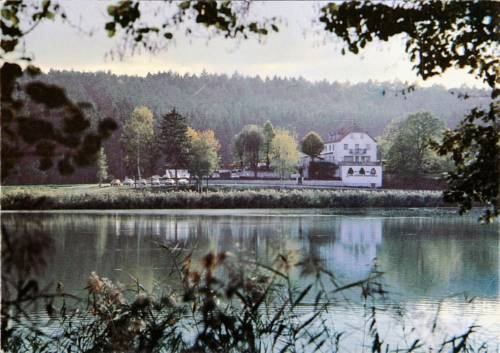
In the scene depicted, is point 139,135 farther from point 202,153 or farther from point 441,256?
point 441,256

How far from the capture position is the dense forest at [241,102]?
2.90 m

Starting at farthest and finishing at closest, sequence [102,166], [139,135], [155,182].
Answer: [155,182] → [139,135] → [102,166]

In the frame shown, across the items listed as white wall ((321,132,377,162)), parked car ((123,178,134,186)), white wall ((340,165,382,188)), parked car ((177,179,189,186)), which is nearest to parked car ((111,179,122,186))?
parked car ((123,178,134,186))

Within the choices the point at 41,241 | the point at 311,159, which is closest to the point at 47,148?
the point at 41,241

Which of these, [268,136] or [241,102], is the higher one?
[241,102]

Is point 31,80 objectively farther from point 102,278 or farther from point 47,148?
point 102,278

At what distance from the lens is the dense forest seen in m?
2.90

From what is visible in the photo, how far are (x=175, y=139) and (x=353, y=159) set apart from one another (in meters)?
1.01

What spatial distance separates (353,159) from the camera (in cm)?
361

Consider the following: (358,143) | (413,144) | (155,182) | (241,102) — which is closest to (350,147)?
(358,143)

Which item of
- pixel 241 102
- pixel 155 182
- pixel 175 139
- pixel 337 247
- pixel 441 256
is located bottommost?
pixel 441 256

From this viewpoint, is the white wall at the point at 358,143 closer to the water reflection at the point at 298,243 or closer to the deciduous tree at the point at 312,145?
the deciduous tree at the point at 312,145

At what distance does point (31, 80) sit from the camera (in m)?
2.61

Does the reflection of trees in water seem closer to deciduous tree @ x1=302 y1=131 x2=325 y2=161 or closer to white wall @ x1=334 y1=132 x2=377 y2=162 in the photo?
white wall @ x1=334 y1=132 x2=377 y2=162
